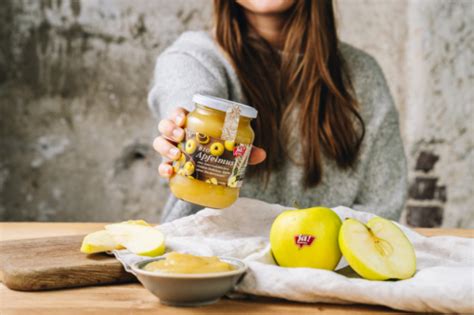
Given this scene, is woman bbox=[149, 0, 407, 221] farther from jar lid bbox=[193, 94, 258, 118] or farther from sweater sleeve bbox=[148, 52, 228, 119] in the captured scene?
jar lid bbox=[193, 94, 258, 118]

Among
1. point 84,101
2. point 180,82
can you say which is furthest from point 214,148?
point 84,101

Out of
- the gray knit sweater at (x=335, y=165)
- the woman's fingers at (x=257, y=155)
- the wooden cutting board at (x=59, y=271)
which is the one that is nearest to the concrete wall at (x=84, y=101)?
the gray knit sweater at (x=335, y=165)

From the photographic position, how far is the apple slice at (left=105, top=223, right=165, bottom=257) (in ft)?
3.14

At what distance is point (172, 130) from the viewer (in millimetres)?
1061

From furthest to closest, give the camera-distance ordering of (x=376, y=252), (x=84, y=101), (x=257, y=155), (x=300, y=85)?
(x=84, y=101) → (x=300, y=85) → (x=257, y=155) → (x=376, y=252)

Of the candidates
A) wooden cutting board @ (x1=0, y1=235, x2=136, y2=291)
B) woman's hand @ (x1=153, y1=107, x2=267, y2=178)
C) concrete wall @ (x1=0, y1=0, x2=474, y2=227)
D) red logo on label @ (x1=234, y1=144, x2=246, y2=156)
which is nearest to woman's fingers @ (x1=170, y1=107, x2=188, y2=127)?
woman's hand @ (x1=153, y1=107, x2=267, y2=178)

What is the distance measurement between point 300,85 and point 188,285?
102 cm

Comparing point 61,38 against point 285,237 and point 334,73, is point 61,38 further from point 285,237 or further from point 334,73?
point 285,237

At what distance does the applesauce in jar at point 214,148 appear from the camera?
93 centimetres

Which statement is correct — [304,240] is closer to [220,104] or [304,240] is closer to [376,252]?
[376,252]

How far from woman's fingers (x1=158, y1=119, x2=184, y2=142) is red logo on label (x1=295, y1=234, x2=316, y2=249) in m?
0.28

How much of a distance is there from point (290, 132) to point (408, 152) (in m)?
1.12

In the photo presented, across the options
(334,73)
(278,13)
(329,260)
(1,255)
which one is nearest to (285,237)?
(329,260)

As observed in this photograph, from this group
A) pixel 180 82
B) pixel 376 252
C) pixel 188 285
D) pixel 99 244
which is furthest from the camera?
pixel 180 82
